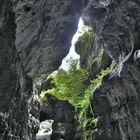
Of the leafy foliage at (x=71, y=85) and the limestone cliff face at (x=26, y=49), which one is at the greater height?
the leafy foliage at (x=71, y=85)

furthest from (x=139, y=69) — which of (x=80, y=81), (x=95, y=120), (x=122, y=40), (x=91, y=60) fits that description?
(x=91, y=60)

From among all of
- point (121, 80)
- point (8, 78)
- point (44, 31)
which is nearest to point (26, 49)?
point (44, 31)

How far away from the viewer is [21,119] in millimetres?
10977

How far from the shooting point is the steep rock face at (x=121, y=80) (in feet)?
58.5

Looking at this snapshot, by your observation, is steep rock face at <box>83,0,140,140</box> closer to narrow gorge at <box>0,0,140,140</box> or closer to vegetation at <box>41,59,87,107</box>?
narrow gorge at <box>0,0,140,140</box>

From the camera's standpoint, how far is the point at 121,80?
60.1 feet

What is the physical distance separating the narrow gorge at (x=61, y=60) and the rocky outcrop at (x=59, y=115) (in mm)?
852

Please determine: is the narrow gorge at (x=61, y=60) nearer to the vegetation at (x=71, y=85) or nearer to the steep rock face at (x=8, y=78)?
the steep rock face at (x=8, y=78)

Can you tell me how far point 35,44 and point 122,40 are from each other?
6.76 meters

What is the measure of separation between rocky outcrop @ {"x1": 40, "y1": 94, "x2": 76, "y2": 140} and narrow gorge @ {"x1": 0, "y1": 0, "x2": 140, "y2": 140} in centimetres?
85

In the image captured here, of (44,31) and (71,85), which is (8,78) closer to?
(44,31)

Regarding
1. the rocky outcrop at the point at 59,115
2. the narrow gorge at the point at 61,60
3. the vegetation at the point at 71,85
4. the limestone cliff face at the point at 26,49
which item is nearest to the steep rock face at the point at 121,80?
the narrow gorge at the point at 61,60

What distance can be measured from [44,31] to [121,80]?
5891 mm

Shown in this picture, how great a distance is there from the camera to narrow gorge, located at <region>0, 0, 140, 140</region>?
9125 millimetres
